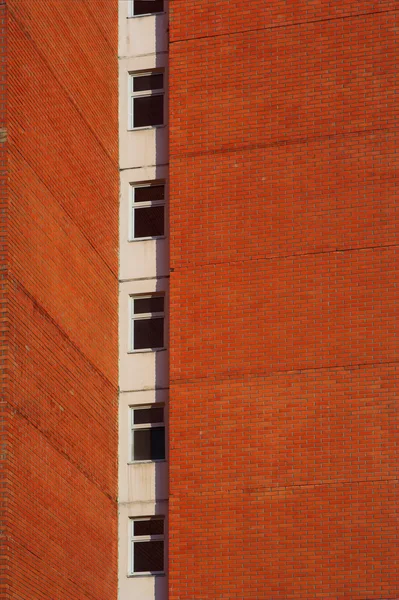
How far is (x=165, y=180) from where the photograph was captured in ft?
95.9

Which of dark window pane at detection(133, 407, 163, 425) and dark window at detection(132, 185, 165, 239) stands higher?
dark window at detection(132, 185, 165, 239)

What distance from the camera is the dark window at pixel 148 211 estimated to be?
29.1m

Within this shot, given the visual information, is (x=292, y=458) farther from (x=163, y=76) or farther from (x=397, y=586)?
(x=163, y=76)

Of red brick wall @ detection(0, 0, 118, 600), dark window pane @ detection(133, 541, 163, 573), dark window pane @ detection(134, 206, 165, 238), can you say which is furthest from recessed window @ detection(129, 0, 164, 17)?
dark window pane @ detection(133, 541, 163, 573)

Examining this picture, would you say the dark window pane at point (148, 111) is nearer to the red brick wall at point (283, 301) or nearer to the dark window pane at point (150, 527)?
the red brick wall at point (283, 301)

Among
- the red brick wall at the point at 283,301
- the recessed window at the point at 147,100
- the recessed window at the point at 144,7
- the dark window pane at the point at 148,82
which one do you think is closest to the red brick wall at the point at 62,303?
the recessed window at the point at 147,100

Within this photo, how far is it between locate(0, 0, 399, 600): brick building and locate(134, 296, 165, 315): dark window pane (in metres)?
0.05

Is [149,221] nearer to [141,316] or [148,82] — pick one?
[141,316]

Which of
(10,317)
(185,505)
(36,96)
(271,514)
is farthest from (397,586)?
(36,96)

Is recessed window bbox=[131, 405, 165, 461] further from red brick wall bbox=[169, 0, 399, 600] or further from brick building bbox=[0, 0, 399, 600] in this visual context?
red brick wall bbox=[169, 0, 399, 600]

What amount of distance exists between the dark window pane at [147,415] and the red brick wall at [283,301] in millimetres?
785

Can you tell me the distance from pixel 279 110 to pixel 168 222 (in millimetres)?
3228

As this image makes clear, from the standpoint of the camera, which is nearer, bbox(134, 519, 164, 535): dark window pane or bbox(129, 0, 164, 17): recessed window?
bbox(134, 519, 164, 535): dark window pane

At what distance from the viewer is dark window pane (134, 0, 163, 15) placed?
3039 cm
